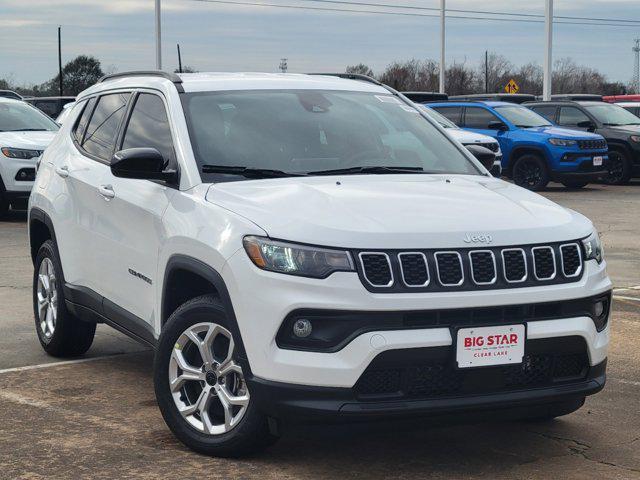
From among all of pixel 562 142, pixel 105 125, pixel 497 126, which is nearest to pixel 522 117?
pixel 497 126

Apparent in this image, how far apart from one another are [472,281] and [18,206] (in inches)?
536

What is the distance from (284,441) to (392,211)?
3.97ft

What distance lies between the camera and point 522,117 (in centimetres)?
2286

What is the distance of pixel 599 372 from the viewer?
16.0ft

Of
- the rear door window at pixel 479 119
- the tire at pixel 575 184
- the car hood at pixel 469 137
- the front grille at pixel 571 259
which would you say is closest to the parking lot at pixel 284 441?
the front grille at pixel 571 259

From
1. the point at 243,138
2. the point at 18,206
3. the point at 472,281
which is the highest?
the point at 243,138

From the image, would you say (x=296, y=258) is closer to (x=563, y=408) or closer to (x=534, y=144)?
(x=563, y=408)

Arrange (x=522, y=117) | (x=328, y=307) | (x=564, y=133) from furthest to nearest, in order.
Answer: (x=522, y=117) < (x=564, y=133) < (x=328, y=307)

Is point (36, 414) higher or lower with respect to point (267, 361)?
lower

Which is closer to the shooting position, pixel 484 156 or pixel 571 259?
pixel 571 259

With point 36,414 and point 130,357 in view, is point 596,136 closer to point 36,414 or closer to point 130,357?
point 130,357

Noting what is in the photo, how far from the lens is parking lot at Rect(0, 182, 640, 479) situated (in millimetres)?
4809

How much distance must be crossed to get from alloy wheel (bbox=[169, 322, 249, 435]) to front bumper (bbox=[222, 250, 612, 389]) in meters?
0.24

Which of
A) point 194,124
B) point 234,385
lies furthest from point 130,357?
point 234,385
